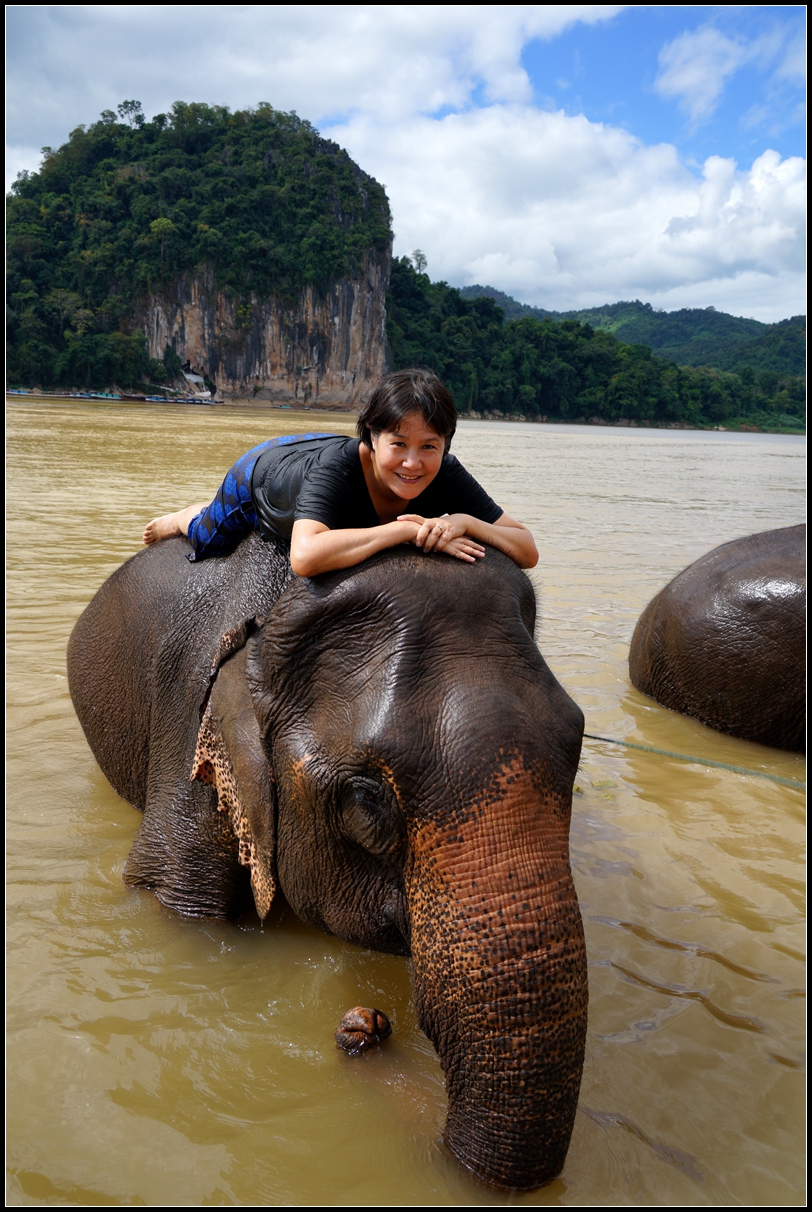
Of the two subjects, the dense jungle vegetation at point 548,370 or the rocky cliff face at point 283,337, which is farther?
the dense jungle vegetation at point 548,370

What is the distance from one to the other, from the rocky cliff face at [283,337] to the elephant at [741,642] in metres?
82.6

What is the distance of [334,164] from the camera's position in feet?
326

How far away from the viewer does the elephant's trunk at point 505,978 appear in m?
1.70

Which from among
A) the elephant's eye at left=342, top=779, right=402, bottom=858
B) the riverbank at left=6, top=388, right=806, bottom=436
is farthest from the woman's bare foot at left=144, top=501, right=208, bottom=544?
the riverbank at left=6, top=388, right=806, bottom=436

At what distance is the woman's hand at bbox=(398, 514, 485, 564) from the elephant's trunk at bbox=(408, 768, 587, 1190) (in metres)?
0.66

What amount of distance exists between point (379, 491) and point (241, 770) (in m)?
0.95

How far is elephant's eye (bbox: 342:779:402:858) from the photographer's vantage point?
2.02m

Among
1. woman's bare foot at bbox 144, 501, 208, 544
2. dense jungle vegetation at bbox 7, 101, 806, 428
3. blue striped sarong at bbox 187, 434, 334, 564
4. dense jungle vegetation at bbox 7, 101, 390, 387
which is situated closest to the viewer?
blue striped sarong at bbox 187, 434, 334, 564

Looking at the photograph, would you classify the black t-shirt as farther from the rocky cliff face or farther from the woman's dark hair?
the rocky cliff face

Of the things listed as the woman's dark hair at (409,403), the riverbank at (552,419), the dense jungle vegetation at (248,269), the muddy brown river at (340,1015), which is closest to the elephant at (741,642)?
the muddy brown river at (340,1015)

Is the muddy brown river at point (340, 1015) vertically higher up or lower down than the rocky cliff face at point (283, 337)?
lower down

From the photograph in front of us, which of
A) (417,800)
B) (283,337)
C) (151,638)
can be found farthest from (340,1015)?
(283,337)

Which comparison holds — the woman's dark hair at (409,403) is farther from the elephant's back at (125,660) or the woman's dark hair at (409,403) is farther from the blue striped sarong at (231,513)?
the elephant's back at (125,660)

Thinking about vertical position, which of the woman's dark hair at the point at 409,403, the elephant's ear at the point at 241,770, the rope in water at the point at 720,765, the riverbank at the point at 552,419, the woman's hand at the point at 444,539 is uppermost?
the riverbank at the point at 552,419
